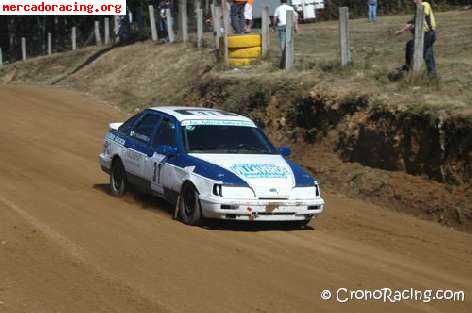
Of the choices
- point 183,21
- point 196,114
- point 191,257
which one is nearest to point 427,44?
point 196,114

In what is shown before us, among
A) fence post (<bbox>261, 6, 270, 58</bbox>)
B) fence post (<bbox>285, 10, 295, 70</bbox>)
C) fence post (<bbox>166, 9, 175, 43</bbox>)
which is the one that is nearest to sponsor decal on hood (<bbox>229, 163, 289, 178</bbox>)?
fence post (<bbox>285, 10, 295, 70</bbox>)

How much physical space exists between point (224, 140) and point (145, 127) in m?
1.52

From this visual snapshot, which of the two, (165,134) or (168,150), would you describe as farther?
(165,134)

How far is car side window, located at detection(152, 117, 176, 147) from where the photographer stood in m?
12.2

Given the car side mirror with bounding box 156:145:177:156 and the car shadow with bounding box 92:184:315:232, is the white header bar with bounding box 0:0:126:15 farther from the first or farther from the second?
the car side mirror with bounding box 156:145:177:156

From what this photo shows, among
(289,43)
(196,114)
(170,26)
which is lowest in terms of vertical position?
(196,114)

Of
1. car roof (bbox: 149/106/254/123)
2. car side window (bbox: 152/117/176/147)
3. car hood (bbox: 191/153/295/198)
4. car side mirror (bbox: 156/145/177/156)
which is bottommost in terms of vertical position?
car hood (bbox: 191/153/295/198)

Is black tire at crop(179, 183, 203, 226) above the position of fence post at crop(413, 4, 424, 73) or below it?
below

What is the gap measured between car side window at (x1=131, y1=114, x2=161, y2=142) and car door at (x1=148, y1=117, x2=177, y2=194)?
0.63 ft

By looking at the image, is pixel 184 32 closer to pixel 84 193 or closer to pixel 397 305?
pixel 84 193

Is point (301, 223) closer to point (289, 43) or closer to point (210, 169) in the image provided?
point (210, 169)

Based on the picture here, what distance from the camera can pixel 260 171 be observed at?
11031mm

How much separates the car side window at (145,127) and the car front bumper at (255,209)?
230 centimetres

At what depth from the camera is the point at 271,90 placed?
19.2 metres
